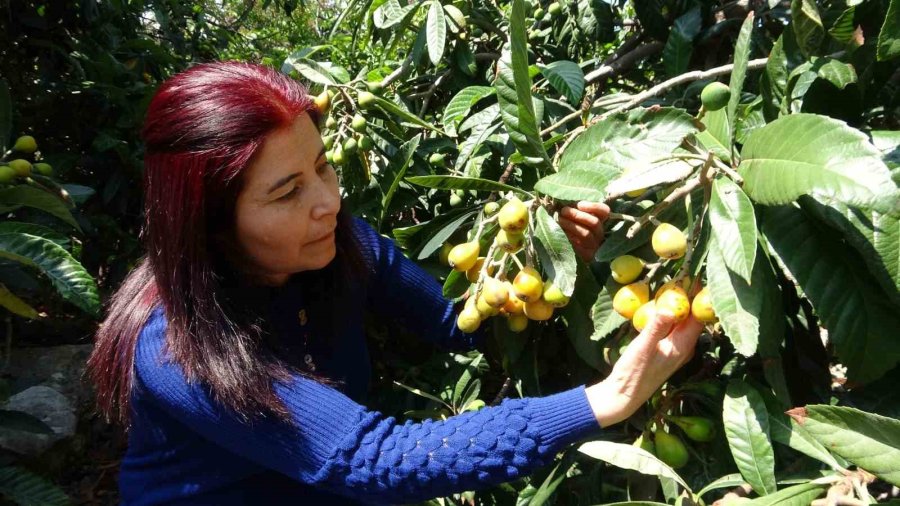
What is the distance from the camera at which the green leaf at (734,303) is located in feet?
2.96

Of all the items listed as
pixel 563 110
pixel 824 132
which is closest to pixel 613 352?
pixel 824 132

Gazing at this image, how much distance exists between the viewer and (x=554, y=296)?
1172mm

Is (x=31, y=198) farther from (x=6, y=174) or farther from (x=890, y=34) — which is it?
(x=890, y=34)

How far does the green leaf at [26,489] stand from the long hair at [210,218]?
95cm

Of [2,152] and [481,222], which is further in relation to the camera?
[2,152]

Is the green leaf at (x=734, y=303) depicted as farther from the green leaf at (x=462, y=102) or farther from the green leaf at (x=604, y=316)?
the green leaf at (x=462, y=102)

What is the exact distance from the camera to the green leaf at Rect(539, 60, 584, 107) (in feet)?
4.88

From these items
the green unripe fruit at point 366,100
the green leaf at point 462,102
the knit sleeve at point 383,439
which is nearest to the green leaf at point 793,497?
the knit sleeve at point 383,439

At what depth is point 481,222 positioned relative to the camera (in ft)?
4.24

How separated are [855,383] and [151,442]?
1230mm

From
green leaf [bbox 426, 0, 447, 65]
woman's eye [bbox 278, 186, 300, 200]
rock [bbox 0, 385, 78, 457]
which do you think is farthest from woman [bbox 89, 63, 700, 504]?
rock [bbox 0, 385, 78, 457]

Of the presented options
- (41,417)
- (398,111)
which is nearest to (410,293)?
(398,111)

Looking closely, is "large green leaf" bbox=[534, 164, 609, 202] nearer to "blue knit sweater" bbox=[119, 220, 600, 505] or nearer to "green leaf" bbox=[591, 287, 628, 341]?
"green leaf" bbox=[591, 287, 628, 341]

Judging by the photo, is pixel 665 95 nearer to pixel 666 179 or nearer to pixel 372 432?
pixel 666 179
